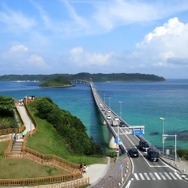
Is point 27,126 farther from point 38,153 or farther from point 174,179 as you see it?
point 174,179

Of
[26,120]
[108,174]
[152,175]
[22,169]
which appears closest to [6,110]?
[26,120]

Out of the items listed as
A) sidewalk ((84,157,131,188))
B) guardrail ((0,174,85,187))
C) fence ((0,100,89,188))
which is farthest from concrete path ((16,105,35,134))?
guardrail ((0,174,85,187))

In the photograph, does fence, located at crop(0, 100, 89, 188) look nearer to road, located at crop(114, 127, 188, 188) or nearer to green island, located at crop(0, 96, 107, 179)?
green island, located at crop(0, 96, 107, 179)

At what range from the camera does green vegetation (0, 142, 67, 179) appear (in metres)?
32.0

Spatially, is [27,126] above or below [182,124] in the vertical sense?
above

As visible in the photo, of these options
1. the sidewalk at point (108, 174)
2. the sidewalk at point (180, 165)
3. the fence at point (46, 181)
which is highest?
the fence at point (46, 181)

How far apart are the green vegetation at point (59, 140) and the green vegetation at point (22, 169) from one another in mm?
4956

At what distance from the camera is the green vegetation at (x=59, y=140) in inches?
1637

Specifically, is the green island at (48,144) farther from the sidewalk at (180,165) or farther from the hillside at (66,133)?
the sidewalk at (180,165)

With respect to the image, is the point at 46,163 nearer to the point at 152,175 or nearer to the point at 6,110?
the point at 152,175

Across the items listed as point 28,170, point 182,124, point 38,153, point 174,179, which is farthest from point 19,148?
point 182,124

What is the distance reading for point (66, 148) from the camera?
158ft

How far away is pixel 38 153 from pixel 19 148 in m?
3.02

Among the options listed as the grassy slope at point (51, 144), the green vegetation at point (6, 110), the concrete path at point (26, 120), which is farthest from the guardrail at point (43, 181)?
the green vegetation at point (6, 110)
